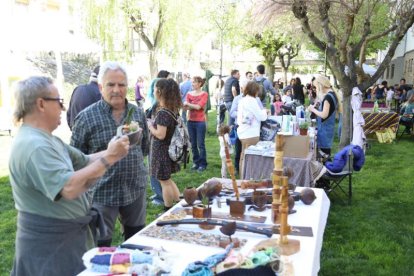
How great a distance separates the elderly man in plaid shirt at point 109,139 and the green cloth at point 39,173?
618mm

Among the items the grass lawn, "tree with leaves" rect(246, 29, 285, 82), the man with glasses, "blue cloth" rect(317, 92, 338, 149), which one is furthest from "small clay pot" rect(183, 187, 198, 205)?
"tree with leaves" rect(246, 29, 285, 82)

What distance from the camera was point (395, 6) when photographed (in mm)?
9156

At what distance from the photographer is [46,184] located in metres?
1.66

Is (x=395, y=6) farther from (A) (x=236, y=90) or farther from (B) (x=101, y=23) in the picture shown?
(B) (x=101, y=23)

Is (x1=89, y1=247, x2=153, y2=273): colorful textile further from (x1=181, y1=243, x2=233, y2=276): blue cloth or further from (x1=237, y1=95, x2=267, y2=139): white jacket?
(x1=237, y1=95, x2=267, y2=139): white jacket

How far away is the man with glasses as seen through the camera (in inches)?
65.7

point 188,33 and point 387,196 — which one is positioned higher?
point 188,33

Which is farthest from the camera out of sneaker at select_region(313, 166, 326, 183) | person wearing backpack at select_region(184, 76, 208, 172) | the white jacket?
person wearing backpack at select_region(184, 76, 208, 172)

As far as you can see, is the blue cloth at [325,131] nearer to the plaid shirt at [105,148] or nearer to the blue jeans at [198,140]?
the blue jeans at [198,140]

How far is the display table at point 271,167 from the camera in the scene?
180 inches

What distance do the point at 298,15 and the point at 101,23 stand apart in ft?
34.1

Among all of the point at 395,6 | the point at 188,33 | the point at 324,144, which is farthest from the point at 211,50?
the point at 324,144

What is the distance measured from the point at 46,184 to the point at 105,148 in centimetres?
88

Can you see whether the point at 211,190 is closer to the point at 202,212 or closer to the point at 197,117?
the point at 202,212
